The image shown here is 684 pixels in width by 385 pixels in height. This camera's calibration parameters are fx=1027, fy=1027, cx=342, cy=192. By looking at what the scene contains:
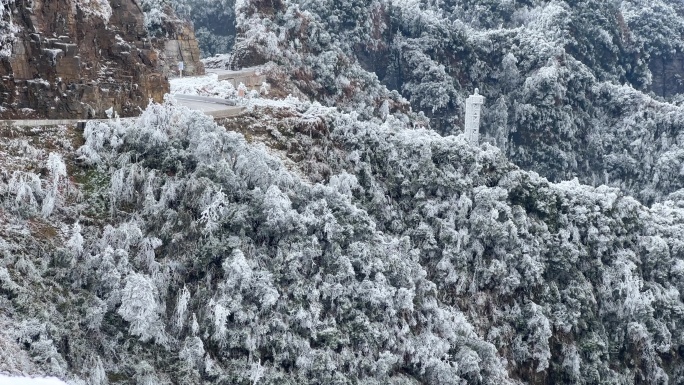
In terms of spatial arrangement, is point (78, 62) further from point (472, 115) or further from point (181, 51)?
point (472, 115)

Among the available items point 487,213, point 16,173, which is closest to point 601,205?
point 487,213

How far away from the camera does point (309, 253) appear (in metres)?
33.7

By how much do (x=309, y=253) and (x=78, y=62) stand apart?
10.3 m

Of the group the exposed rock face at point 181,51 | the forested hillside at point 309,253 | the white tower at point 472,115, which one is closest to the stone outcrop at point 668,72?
the white tower at point 472,115

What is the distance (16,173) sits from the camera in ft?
102

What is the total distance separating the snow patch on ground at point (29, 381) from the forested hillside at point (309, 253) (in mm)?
279

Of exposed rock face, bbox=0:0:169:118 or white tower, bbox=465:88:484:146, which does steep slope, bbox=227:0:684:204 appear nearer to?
white tower, bbox=465:88:484:146

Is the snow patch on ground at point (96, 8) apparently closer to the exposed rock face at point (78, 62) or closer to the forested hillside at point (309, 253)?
the exposed rock face at point (78, 62)

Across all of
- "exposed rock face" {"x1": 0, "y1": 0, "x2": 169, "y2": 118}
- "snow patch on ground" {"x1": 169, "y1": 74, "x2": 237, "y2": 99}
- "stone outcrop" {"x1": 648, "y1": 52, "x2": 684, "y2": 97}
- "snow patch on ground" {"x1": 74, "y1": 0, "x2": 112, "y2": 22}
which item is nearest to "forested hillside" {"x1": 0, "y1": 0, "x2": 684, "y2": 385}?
"snow patch on ground" {"x1": 169, "y1": 74, "x2": 237, "y2": 99}

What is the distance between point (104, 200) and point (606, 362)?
69.5 feet

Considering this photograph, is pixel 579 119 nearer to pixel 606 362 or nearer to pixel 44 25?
pixel 606 362

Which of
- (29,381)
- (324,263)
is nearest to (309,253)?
(324,263)

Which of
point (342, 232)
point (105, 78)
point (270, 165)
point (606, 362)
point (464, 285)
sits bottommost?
point (606, 362)

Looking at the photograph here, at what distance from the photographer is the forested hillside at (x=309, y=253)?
29000 millimetres
